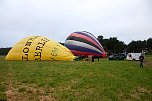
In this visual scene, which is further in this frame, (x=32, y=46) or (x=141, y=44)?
(x=141, y=44)

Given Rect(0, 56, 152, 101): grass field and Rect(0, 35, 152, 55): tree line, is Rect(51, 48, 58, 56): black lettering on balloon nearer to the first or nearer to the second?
Rect(0, 56, 152, 101): grass field

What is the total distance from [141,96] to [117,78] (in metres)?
2.81

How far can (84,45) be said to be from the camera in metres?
38.0

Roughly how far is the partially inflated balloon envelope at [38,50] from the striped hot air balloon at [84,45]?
10104 millimetres

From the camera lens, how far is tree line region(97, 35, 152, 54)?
364ft

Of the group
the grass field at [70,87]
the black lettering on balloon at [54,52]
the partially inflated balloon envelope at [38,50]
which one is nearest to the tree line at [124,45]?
the partially inflated balloon envelope at [38,50]

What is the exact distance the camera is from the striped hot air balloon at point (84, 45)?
125 feet

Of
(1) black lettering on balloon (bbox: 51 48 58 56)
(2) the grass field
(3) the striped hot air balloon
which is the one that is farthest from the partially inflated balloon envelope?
(2) the grass field

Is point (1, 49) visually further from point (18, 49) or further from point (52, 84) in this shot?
point (52, 84)

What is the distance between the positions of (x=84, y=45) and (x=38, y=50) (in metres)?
12.2

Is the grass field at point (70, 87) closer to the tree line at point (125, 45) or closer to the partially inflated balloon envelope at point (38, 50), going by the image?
the partially inflated balloon envelope at point (38, 50)

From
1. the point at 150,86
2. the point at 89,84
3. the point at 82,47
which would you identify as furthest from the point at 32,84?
the point at 82,47

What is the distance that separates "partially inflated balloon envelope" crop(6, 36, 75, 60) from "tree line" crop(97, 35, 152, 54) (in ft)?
272

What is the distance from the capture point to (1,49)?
10150 cm
